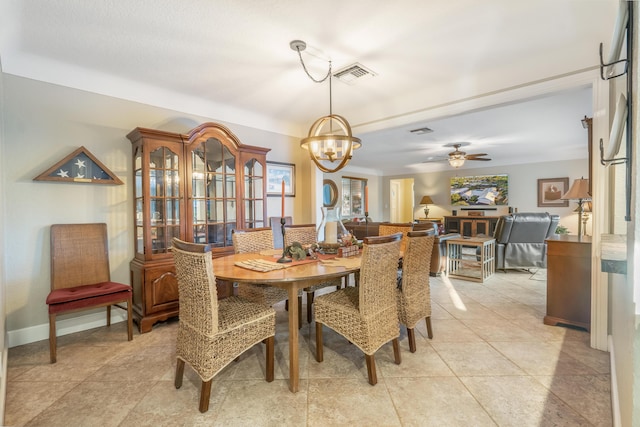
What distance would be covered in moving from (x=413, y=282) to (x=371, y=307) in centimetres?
58

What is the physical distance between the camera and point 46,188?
101 inches

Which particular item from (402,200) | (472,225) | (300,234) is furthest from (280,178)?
(402,200)

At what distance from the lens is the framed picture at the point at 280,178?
4172mm

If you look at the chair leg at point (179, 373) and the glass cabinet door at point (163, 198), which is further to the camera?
the glass cabinet door at point (163, 198)

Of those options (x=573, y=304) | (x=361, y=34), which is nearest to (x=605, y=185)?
(x=573, y=304)

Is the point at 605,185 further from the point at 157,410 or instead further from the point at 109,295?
the point at 109,295

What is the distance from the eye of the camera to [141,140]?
275 cm

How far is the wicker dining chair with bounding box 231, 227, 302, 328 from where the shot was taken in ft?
8.04

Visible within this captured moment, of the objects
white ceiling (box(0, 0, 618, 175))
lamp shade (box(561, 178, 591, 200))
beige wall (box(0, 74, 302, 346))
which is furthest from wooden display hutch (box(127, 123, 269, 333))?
lamp shade (box(561, 178, 591, 200))

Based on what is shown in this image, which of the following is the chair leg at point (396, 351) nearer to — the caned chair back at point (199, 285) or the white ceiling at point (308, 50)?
the caned chair back at point (199, 285)

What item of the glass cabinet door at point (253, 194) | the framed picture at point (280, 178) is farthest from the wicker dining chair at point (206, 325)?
the framed picture at point (280, 178)

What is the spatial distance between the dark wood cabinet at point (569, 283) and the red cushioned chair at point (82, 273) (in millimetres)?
3886

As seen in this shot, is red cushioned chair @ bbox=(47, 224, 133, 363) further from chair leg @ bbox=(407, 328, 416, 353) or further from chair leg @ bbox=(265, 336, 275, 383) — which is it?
chair leg @ bbox=(407, 328, 416, 353)

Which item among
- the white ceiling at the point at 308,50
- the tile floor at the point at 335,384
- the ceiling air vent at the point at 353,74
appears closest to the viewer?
the tile floor at the point at 335,384
